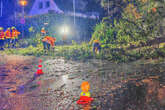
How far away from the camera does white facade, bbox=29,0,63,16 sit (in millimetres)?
23625

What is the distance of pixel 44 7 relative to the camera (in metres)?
24.5

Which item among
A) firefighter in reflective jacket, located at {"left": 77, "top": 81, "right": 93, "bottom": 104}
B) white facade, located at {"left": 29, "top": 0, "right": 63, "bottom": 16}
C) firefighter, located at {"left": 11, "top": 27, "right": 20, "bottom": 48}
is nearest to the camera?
firefighter in reflective jacket, located at {"left": 77, "top": 81, "right": 93, "bottom": 104}

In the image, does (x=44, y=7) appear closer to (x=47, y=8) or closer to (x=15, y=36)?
(x=47, y=8)

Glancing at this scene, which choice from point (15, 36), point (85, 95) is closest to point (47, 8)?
point (15, 36)

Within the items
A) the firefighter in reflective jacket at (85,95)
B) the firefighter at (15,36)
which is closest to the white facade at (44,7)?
the firefighter at (15,36)

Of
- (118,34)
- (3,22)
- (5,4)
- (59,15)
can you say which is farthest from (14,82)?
(5,4)

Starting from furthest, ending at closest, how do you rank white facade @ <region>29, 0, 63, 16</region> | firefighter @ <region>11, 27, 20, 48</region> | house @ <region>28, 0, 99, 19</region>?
1. white facade @ <region>29, 0, 63, 16</region>
2. house @ <region>28, 0, 99, 19</region>
3. firefighter @ <region>11, 27, 20, 48</region>

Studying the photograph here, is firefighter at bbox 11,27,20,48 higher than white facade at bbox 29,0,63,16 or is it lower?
lower

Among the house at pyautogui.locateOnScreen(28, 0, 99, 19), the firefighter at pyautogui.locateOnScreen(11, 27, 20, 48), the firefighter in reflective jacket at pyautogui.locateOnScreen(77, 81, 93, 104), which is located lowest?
the firefighter in reflective jacket at pyautogui.locateOnScreen(77, 81, 93, 104)

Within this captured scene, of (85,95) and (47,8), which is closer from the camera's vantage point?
(85,95)

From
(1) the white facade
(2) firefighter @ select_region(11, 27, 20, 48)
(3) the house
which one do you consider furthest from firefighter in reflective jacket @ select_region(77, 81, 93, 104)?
(1) the white facade

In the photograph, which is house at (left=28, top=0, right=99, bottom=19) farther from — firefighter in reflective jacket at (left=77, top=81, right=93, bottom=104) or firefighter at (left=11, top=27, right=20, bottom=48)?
firefighter in reflective jacket at (left=77, top=81, right=93, bottom=104)

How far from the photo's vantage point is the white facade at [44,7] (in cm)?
2362

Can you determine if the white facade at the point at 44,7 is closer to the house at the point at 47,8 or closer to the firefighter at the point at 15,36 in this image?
the house at the point at 47,8
